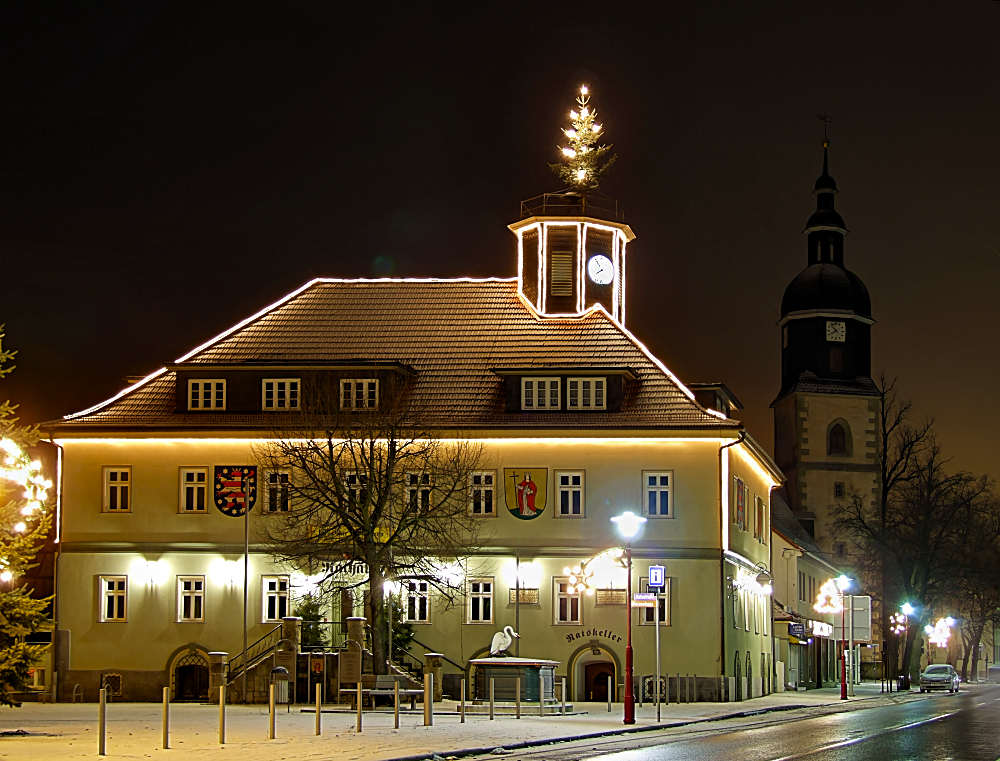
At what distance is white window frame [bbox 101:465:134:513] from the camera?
2186 inches

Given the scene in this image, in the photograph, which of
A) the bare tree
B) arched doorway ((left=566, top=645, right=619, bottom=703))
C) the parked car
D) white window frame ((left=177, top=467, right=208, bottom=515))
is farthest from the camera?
the parked car

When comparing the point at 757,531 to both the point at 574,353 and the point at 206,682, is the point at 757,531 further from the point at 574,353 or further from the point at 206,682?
the point at 206,682

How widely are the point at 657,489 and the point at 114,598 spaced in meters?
17.7

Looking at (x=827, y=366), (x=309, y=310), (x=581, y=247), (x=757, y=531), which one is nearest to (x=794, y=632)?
(x=757, y=531)

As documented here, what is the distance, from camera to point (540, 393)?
2185 inches

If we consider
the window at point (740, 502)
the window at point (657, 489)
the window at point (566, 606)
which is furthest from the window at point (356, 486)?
the window at point (740, 502)

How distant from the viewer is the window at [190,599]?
54656 millimetres

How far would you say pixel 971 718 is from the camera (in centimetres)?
4341

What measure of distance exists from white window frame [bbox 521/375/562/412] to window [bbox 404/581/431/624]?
6646 mm

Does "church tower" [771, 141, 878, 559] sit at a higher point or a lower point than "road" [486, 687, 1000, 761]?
higher

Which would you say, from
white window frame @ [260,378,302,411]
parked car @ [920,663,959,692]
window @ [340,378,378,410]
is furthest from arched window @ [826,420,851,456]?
white window frame @ [260,378,302,411]

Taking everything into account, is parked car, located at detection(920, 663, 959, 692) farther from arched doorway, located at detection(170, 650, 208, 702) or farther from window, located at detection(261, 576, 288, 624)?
arched doorway, located at detection(170, 650, 208, 702)

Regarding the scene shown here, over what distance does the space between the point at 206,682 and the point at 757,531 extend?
2177cm

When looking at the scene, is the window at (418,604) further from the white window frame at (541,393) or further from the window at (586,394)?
the window at (586,394)
